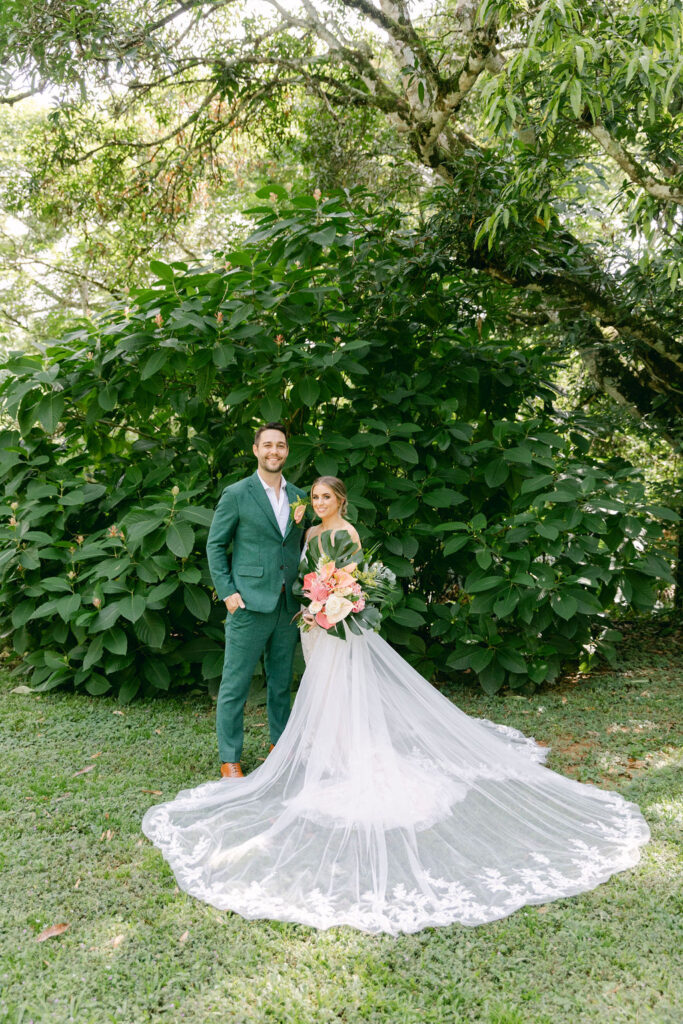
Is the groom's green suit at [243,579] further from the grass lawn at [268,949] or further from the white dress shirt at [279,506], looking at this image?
the grass lawn at [268,949]

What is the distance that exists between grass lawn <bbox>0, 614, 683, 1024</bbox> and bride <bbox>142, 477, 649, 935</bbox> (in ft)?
0.30

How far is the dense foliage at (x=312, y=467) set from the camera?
4.81 m

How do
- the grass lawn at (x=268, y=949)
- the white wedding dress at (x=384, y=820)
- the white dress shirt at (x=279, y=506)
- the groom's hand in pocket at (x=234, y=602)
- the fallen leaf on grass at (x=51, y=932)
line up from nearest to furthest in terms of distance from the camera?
the grass lawn at (x=268, y=949) → the fallen leaf on grass at (x=51, y=932) → the white wedding dress at (x=384, y=820) → the groom's hand in pocket at (x=234, y=602) → the white dress shirt at (x=279, y=506)

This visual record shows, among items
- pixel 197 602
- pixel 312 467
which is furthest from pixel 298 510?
pixel 312 467

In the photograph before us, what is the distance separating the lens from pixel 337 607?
11.6 feet

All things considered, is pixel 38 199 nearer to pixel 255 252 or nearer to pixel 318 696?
pixel 255 252

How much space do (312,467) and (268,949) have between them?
3240 millimetres

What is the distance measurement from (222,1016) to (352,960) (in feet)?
1.40

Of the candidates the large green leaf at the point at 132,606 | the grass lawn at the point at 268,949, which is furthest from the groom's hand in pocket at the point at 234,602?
the large green leaf at the point at 132,606

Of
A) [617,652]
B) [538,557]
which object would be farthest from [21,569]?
[617,652]

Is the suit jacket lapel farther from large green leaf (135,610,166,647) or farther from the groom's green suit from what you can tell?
large green leaf (135,610,166,647)

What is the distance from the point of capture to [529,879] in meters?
2.80

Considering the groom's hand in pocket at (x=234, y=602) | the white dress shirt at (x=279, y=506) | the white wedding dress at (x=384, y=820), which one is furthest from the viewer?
the white dress shirt at (x=279, y=506)

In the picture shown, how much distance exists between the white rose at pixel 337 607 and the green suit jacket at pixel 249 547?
0.34 m
